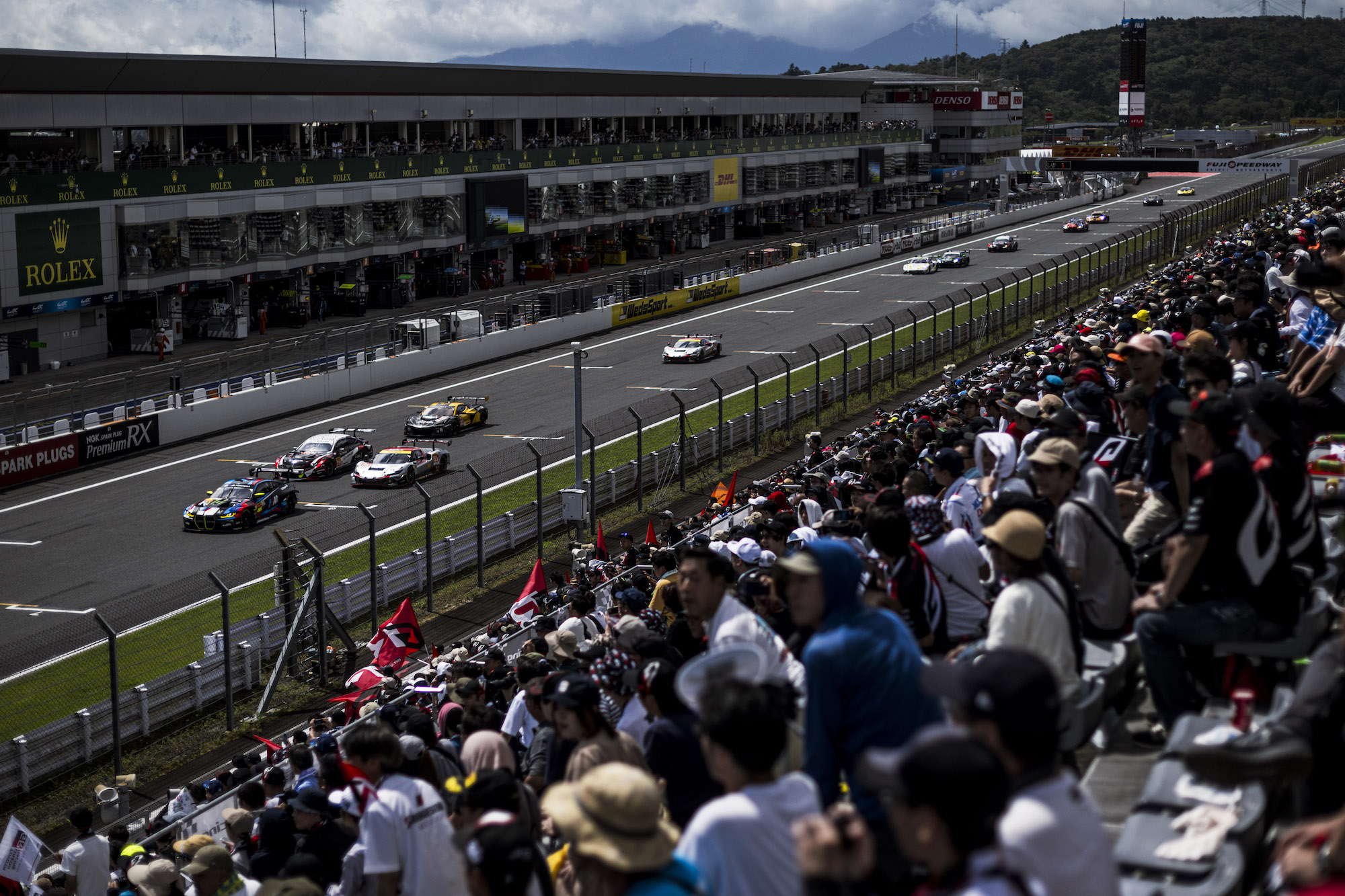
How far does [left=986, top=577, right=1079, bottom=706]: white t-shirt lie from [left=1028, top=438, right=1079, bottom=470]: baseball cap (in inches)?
65.7

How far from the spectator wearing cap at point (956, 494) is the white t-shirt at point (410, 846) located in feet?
15.2

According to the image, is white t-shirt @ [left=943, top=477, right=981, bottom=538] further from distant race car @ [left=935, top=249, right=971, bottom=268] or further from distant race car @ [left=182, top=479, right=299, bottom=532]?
distant race car @ [left=935, top=249, right=971, bottom=268]

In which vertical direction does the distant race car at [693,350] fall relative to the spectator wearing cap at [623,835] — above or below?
below

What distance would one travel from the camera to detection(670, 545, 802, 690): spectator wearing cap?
6211mm

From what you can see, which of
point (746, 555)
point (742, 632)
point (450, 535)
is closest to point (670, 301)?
point (450, 535)

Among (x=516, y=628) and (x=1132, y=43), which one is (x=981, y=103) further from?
(x=516, y=628)

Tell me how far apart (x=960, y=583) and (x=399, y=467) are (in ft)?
83.8

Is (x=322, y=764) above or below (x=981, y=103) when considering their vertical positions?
below

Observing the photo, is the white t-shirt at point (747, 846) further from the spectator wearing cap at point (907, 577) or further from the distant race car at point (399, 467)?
the distant race car at point (399, 467)

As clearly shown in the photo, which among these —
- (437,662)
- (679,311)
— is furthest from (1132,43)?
(437,662)

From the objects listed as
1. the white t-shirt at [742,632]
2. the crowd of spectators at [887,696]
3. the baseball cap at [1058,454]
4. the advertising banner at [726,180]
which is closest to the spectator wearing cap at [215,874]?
the crowd of spectators at [887,696]

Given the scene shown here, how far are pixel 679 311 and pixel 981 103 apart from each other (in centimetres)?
6762

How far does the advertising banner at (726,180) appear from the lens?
3361 inches

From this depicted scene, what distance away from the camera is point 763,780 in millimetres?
4344
